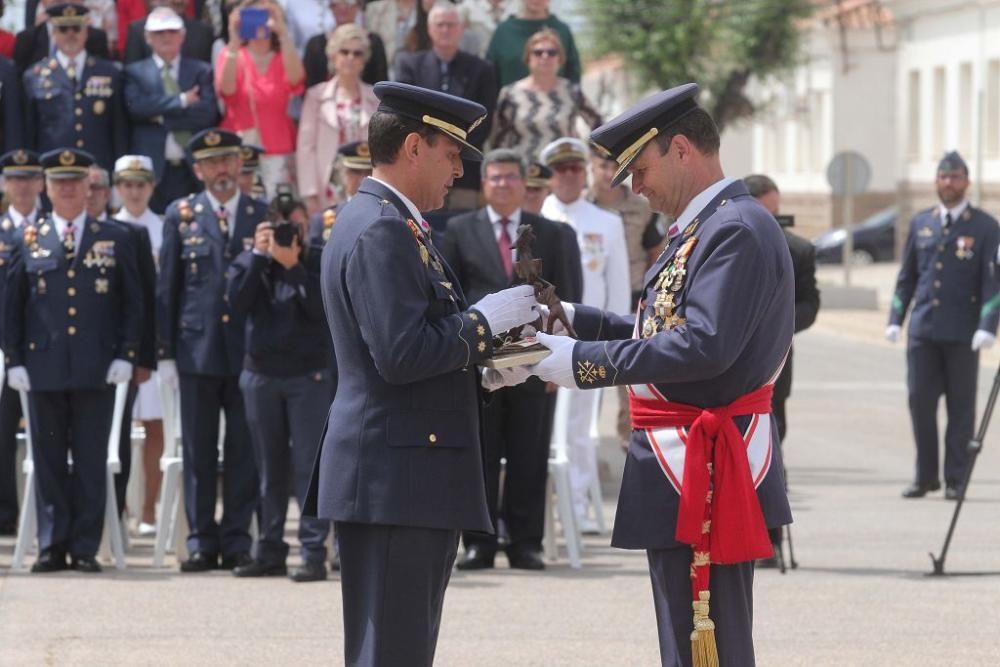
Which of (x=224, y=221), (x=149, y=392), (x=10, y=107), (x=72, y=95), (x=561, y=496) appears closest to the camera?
(x=224, y=221)

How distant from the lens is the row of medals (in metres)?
5.34

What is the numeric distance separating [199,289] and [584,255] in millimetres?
2274

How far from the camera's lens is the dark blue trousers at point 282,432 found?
960cm

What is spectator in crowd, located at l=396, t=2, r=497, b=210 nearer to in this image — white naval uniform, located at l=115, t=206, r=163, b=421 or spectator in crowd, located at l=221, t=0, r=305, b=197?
spectator in crowd, located at l=221, t=0, r=305, b=197

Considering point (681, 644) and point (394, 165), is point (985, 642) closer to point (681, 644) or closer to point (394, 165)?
point (681, 644)

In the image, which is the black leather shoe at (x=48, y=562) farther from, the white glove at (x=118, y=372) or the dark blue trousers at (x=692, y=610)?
the dark blue trousers at (x=692, y=610)

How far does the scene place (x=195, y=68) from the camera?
12.7 m

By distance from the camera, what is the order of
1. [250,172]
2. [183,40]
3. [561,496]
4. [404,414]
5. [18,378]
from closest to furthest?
[404,414] → [18,378] → [561,496] → [250,172] → [183,40]

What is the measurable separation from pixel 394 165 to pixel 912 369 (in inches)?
355

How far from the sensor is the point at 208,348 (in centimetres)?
998

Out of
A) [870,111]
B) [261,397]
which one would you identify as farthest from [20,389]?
[870,111]

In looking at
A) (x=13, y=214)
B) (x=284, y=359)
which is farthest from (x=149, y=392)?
(x=284, y=359)

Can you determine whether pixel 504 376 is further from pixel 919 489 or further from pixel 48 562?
pixel 919 489

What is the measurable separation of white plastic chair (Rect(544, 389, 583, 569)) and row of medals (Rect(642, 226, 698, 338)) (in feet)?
16.3
